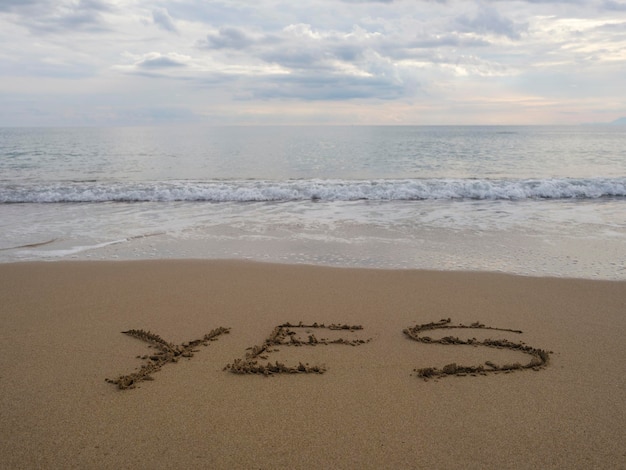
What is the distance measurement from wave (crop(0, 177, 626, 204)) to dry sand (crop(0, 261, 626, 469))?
9611mm

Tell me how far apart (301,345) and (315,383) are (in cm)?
74

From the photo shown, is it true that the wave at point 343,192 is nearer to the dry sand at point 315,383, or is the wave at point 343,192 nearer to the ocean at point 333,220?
the ocean at point 333,220

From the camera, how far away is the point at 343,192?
1575 cm

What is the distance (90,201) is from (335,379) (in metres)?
14.2

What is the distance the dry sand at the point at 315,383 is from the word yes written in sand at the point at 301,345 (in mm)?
58

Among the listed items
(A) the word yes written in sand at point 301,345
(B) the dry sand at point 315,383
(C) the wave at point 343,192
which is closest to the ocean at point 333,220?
(C) the wave at point 343,192

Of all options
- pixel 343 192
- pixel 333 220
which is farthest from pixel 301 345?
pixel 343 192

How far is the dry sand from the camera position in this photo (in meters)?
2.82

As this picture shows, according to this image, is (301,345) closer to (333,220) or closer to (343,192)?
(333,220)

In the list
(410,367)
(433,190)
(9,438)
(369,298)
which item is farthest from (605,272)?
(433,190)

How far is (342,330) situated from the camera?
468cm

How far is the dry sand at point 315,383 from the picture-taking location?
111 inches

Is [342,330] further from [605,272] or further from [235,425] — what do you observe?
[605,272]

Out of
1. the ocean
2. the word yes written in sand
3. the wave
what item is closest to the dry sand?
the word yes written in sand
